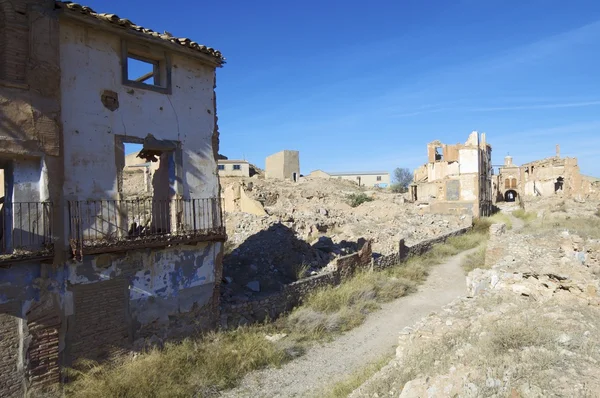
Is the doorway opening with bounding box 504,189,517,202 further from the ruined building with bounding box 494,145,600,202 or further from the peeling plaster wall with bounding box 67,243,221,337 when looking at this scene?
the peeling plaster wall with bounding box 67,243,221,337

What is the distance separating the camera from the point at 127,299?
9141 millimetres

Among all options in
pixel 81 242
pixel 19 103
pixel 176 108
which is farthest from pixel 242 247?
pixel 19 103

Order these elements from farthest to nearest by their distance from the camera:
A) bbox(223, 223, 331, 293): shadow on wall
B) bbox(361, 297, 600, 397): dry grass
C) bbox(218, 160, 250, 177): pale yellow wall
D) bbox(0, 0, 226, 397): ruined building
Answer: bbox(218, 160, 250, 177): pale yellow wall → bbox(223, 223, 331, 293): shadow on wall → bbox(0, 0, 226, 397): ruined building → bbox(361, 297, 600, 397): dry grass

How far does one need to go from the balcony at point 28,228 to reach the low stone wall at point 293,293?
460 centimetres

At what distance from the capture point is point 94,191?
8.85 m

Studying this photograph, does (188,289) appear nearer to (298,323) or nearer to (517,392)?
(298,323)

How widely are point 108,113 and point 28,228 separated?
9.02ft

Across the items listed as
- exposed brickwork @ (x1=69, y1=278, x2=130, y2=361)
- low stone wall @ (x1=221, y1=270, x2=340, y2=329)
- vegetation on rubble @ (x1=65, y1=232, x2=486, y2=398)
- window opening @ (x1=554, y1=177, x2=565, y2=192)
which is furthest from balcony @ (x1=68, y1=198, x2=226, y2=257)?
window opening @ (x1=554, y1=177, x2=565, y2=192)

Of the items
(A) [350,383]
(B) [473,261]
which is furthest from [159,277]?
(B) [473,261]

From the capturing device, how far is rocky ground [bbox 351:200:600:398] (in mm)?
4531

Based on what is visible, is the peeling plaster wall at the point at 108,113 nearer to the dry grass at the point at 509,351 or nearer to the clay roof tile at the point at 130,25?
the clay roof tile at the point at 130,25

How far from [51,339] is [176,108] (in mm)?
5498

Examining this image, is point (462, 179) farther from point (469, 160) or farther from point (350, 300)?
point (350, 300)

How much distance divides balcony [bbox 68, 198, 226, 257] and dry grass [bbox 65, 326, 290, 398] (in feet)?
7.54
